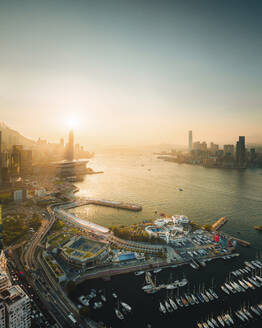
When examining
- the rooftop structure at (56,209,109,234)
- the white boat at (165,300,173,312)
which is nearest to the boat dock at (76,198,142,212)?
the rooftop structure at (56,209,109,234)

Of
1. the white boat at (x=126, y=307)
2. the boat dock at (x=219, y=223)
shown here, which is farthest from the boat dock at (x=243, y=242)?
the white boat at (x=126, y=307)

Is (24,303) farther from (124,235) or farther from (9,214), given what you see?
(9,214)

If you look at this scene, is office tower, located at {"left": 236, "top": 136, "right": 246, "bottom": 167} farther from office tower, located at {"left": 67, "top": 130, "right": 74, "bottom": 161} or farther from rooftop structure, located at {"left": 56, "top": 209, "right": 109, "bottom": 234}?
rooftop structure, located at {"left": 56, "top": 209, "right": 109, "bottom": 234}

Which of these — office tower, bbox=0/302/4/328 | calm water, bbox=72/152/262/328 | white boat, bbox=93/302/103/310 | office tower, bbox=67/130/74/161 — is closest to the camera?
office tower, bbox=0/302/4/328

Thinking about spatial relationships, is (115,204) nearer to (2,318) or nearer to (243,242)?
(243,242)

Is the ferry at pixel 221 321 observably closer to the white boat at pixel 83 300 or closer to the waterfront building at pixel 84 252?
the white boat at pixel 83 300

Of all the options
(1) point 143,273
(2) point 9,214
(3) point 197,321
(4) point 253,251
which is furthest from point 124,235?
(2) point 9,214

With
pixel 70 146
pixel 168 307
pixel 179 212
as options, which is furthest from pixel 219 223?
pixel 70 146
